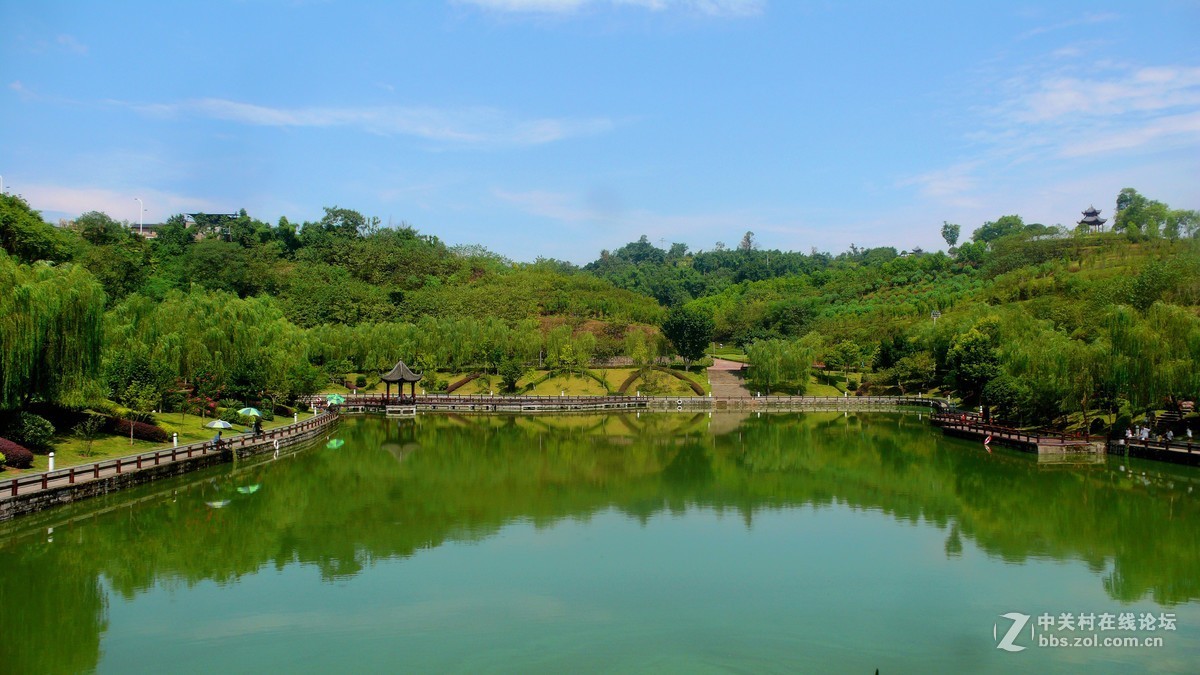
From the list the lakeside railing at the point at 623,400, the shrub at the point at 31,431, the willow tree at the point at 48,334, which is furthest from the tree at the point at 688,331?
the shrub at the point at 31,431

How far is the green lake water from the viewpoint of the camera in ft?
38.5

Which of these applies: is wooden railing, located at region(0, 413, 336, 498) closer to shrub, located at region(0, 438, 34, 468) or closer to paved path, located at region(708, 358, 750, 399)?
shrub, located at region(0, 438, 34, 468)

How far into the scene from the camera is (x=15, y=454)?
827 inches

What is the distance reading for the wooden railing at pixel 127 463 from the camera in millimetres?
19281

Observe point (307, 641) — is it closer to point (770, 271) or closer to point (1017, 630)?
point (1017, 630)

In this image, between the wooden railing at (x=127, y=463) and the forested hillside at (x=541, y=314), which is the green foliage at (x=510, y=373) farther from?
the wooden railing at (x=127, y=463)

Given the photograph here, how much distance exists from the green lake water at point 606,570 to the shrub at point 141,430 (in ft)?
9.69

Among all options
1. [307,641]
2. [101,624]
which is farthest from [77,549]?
[307,641]

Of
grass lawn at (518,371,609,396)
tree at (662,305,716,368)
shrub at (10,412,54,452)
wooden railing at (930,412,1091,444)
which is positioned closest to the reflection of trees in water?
shrub at (10,412,54,452)

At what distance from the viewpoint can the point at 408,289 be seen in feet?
266

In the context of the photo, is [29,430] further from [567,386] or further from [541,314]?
→ [541,314]

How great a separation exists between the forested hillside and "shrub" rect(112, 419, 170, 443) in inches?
28.0

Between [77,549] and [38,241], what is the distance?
125 feet

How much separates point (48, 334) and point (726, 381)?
45.1m
